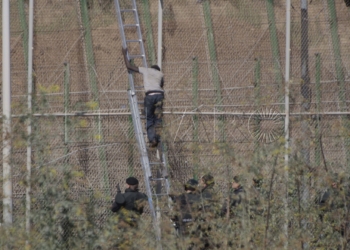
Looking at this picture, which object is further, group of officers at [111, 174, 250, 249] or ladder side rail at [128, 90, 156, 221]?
ladder side rail at [128, 90, 156, 221]

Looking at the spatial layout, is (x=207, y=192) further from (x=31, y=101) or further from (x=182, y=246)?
(x=31, y=101)

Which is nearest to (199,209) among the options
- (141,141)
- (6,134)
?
(6,134)

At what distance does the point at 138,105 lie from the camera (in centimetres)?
1234

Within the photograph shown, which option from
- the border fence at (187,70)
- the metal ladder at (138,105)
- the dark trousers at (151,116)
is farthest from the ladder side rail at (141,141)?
the border fence at (187,70)

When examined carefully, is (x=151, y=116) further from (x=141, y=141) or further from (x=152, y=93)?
(x=141, y=141)

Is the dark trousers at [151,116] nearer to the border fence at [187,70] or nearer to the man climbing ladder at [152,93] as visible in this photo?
the man climbing ladder at [152,93]

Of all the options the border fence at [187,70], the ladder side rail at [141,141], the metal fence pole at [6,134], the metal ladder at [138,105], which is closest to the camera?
the metal fence pole at [6,134]

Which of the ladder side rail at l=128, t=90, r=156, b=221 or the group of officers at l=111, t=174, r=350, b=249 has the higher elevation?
the ladder side rail at l=128, t=90, r=156, b=221

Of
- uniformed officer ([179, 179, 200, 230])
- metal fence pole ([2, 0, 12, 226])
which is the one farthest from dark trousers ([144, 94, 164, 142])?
uniformed officer ([179, 179, 200, 230])

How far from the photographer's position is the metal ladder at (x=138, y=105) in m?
11.0

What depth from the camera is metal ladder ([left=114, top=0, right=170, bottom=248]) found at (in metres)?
11.0

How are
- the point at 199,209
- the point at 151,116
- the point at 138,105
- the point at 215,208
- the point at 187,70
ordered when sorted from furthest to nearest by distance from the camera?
1. the point at 187,70
2. the point at 138,105
3. the point at 151,116
4. the point at 199,209
5. the point at 215,208

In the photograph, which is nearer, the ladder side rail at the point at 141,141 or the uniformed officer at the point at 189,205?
the uniformed officer at the point at 189,205

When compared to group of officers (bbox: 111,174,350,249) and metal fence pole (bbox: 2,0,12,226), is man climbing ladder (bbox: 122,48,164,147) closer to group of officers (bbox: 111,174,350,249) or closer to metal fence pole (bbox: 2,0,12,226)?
metal fence pole (bbox: 2,0,12,226)
